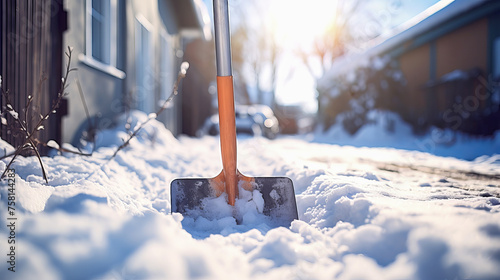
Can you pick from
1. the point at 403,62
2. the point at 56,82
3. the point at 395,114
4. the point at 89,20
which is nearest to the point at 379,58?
the point at 403,62

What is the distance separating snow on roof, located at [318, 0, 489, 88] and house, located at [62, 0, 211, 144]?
16.5ft

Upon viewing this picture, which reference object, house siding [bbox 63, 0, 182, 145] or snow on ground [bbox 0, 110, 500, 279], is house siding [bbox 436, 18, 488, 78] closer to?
house siding [bbox 63, 0, 182, 145]

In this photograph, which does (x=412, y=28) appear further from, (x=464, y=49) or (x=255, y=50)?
(x=255, y=50)

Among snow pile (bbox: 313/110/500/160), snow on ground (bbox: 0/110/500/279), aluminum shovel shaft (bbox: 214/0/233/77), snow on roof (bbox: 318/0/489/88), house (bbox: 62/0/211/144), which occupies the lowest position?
snow on ground (bbox: 0/110/500/279)

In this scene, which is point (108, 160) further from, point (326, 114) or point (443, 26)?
point (326, 114)

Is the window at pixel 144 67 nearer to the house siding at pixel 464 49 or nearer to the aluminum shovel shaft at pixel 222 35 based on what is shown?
the aluminum shovel shaft at pixel 222 35

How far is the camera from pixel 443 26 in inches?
323

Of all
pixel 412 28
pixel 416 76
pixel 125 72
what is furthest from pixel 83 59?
pixel 416 76

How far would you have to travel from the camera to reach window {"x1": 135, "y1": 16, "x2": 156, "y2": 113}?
17.4ft

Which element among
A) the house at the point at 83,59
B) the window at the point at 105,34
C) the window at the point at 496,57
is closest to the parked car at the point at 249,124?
the house at the point at 83,59

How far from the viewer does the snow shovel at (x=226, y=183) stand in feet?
5.29

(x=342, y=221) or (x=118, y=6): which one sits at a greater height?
(x=118, y=6)

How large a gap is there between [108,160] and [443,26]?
28.6 ft

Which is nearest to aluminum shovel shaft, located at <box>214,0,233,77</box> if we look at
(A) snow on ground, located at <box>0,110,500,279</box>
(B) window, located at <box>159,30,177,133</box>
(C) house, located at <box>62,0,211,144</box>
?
(A) snow on ground, located at <box>0,110,500,279</box>
